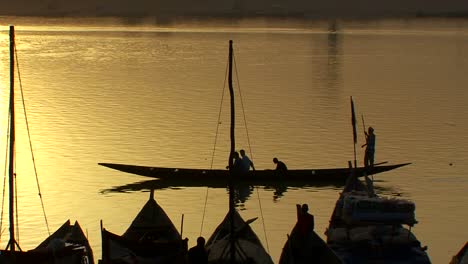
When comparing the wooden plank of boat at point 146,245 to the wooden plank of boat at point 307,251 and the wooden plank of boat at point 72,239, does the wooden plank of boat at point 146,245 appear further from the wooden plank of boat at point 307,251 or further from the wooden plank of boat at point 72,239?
the wooden plank of boat at point 307,251

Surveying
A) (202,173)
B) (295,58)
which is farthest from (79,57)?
(202,173)

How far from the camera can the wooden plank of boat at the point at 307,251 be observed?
2056 centimetres

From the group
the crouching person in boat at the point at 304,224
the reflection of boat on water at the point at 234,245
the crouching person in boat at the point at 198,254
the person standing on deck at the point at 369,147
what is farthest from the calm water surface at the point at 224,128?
the crouching person in boat at the point at 198,254

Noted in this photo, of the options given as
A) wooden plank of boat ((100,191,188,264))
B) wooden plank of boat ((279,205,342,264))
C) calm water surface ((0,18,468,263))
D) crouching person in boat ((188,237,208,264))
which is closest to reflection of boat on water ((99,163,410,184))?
calm water surface ((0,18,468,263))

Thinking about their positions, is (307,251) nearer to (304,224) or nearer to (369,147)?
(304,224)

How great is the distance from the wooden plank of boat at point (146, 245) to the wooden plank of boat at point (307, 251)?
200 centimetres

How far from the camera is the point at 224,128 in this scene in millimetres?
43688

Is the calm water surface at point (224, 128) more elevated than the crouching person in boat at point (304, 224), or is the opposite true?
the crouching person in boat at point (304, 224)

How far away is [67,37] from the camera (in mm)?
119312

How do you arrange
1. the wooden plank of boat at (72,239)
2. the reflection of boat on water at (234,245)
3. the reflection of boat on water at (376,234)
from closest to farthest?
the reflection of boat on water at (234,245)
the reflection of boat on water at (376,234)
the wooden plank of boat at (72,239)

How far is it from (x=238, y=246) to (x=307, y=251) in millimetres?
1756

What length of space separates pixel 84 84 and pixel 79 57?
79.0 feet

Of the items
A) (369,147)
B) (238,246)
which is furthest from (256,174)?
(238,246)

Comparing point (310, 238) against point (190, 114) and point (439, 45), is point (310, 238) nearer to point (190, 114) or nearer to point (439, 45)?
point (190, 114)
